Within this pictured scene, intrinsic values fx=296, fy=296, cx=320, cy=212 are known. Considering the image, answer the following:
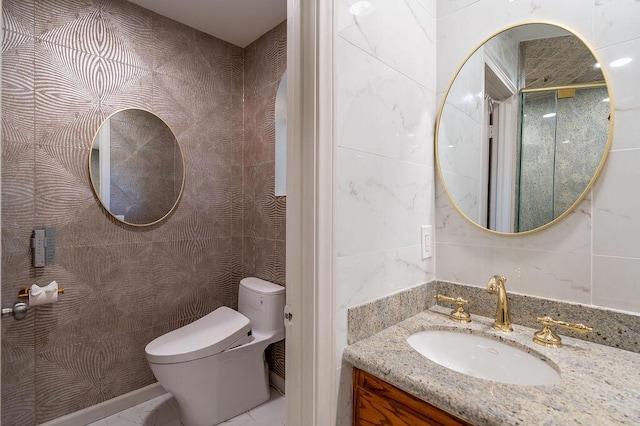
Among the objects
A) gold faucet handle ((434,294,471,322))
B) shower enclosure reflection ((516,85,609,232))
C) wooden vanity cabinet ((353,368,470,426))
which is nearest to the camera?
wooden vanity cabinet ((353,368,470,426))

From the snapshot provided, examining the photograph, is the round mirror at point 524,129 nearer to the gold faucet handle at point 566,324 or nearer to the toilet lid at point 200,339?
the gold faucet handle at point 566,324

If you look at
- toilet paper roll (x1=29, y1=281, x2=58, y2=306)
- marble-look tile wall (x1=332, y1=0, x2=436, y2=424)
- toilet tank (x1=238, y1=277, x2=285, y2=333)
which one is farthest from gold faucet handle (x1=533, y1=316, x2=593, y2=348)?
toilet paper roll (x1=29, y1=281, x2=58, y2=306)

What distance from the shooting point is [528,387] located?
2.14 feet

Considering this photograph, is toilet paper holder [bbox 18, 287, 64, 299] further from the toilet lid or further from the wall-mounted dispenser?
the toilet lid

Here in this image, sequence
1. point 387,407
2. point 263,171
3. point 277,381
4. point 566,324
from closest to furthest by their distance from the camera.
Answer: point 387,407
point 566,324
point 277,381
point 263,171

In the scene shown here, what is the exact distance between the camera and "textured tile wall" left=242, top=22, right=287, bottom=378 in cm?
201

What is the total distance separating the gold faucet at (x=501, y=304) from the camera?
0.96 metres

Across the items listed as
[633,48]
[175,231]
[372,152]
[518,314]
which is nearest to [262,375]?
[175,231]

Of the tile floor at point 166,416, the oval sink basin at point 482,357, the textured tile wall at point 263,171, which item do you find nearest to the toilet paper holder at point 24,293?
the tile floor at point 166,416

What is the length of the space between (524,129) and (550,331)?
2.13 ft

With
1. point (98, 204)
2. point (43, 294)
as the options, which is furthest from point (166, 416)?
point (98, 204)

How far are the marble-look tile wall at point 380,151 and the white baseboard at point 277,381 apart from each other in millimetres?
1268

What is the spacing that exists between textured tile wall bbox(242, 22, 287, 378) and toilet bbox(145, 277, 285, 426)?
0.18 m

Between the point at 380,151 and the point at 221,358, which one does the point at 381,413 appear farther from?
the point at 221,358
